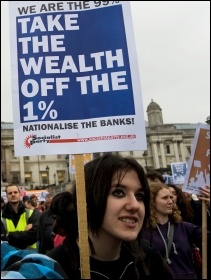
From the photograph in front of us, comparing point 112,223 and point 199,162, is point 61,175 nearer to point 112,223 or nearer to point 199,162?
point 199,162

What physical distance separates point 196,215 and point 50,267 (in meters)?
4.77

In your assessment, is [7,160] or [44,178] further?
[7,160]

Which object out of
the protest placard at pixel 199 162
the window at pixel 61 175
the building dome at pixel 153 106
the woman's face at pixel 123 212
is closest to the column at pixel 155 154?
the building dome at pixel 153 106

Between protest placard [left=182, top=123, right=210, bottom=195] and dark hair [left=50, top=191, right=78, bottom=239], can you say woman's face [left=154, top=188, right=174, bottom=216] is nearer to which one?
protest placard [left=182, top=123, right=210, bottom=195]

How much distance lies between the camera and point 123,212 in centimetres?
197

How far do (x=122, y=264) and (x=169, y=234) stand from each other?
153cm

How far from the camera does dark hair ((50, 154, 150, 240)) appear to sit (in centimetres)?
202

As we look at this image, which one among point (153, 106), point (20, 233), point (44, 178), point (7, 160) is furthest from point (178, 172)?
point (153, 106)

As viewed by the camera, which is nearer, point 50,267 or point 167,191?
point 50,267

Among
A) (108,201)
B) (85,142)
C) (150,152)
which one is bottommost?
(108,201)

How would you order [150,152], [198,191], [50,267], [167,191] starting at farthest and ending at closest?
1. [150,152]
2. [167,191]
3. [198,191]
4. [50,267]

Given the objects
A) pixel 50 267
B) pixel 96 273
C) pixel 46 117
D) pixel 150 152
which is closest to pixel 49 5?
pixel 46 117

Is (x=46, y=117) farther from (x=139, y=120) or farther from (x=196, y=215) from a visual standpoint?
(x=196, y=215)

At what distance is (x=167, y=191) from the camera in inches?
149
